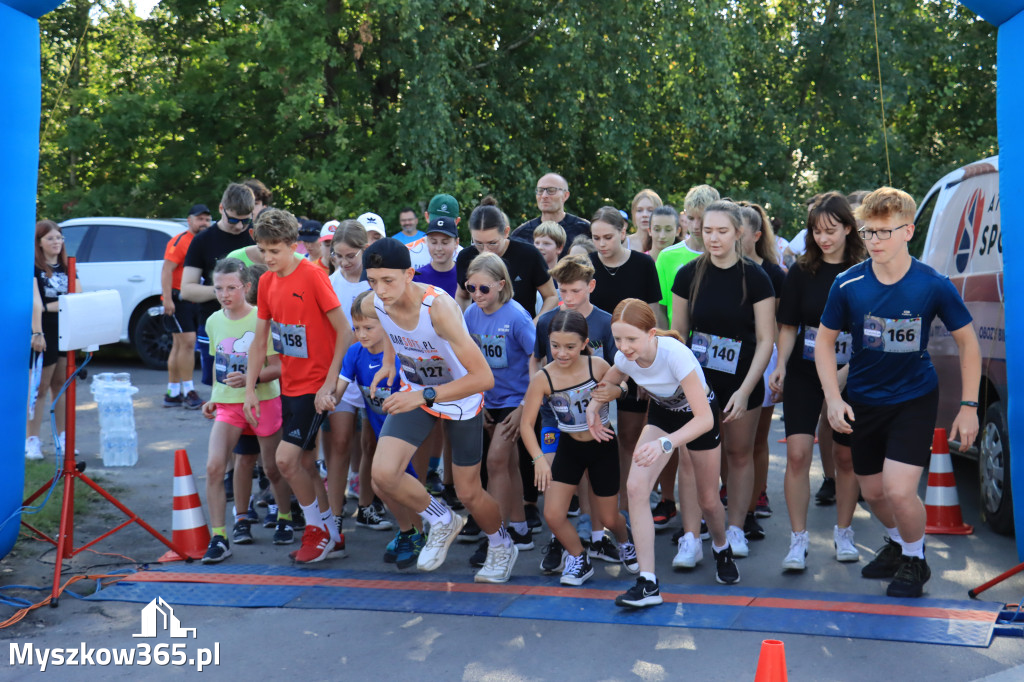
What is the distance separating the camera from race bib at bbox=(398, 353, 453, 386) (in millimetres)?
5289

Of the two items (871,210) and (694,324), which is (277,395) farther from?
(871,210)

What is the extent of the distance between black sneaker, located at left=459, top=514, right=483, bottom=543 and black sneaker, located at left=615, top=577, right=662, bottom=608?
1.53m

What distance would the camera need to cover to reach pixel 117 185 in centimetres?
1717

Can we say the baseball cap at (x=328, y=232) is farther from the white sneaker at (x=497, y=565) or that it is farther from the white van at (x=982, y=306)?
the white van at (x=982, y=306)

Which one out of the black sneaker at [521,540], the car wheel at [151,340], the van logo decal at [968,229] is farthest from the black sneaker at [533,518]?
the car wheel at [151,340]

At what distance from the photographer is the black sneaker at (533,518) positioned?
645cm

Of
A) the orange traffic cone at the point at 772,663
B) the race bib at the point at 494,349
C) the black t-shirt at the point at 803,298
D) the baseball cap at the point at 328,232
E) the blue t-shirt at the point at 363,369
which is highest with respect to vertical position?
the baseball cap at the point at 328,232

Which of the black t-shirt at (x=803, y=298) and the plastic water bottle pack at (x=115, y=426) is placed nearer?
the black t-shirt at (x=803, y=298)

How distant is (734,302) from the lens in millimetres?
5574

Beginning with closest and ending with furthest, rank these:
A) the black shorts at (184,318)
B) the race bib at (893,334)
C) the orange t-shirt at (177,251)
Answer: the race bib at (893,334), the orange t-shirt at (177,251), the black shorts at (184,318)

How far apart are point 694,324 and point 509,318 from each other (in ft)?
3.36

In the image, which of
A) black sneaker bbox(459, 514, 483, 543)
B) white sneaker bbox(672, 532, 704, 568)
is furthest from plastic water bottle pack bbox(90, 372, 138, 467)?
white sneaker bbox(672, 532, 704, 568)

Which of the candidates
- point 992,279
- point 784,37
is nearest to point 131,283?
point 992,279

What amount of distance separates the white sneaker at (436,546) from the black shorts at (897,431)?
2167 mm
